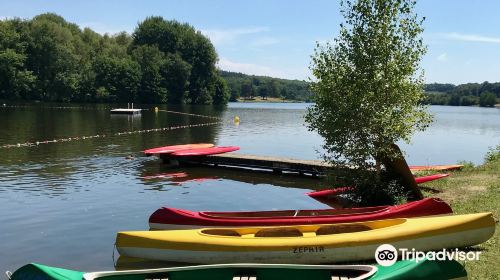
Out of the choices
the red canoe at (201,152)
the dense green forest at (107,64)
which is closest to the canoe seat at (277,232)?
the red canoe at (201,152)

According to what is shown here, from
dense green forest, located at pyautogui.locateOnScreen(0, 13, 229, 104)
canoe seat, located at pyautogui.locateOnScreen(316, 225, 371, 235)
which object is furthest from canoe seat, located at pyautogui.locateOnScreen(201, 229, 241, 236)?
dense green forest, located at pyautogui.locateOnScreen(0, 13, 229, 104)

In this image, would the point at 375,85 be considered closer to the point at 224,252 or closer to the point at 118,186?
the point at 224,252

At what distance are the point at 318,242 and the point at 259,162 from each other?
59.6 ft

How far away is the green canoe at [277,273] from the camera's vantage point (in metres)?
8.41

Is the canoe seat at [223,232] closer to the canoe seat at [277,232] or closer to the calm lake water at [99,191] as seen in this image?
the canoe seat at [277,232]

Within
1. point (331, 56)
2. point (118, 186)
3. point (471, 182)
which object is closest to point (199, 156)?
point (118, 186)

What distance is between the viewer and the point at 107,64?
390ft

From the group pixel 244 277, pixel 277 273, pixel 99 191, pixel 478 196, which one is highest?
pixel 277 273

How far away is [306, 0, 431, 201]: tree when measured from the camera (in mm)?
18281

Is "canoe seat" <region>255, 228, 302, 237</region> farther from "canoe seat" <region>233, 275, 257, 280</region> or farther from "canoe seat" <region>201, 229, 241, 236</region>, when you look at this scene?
"canoe seat" <region>233, 275, 257, 280</region>

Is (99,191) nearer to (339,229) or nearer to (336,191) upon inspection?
(336,191)

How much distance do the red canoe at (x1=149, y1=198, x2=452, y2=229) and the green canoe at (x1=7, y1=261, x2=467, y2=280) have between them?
4.64 m

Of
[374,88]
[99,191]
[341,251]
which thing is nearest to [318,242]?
[341,251]

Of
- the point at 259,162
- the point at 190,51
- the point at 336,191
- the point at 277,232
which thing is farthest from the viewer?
the point at 190,51
